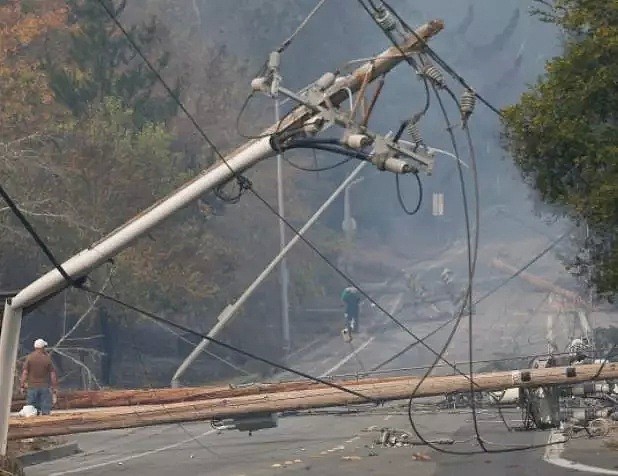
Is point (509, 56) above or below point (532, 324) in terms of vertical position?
above

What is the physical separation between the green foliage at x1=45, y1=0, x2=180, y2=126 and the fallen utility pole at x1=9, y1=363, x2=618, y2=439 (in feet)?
112

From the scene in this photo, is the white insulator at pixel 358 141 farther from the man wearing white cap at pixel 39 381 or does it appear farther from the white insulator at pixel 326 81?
the man wearing white cap at pixel 39 381

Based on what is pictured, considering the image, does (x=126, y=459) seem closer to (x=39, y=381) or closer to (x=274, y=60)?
(x=39, y=381)

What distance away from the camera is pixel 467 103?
14289mm

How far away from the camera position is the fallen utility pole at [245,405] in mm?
14977

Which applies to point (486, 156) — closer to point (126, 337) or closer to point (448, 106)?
point (448, 106)

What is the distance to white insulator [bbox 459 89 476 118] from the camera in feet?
46.4

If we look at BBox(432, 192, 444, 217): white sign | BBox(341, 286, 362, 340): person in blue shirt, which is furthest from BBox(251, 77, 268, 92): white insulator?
BBox(432, 192, 444, 217): white sign

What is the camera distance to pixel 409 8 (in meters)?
112

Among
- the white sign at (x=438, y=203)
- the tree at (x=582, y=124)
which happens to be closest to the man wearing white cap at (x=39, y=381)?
the tree at (x=582, y=124)

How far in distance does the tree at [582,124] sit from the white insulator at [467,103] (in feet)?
7.93

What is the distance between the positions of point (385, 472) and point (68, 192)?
29158 millimetres

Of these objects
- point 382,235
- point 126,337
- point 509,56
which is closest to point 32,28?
point 126,337

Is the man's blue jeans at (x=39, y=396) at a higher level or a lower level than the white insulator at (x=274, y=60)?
lower
